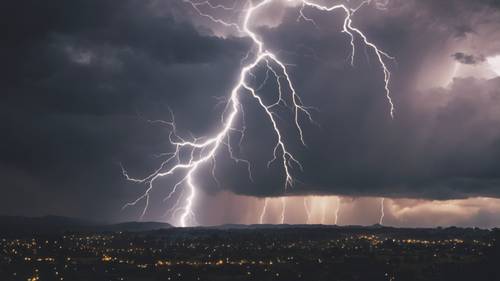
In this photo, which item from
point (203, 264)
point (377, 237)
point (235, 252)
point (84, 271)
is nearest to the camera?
point (84, 271)

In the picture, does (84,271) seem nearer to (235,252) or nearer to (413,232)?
(235,252)

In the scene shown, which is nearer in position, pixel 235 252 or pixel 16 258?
pixel 16 258

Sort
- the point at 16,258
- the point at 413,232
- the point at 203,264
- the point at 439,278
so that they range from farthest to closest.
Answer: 1. the point at 413,232
2. the point at 16,258
3. the point at 203,264
4. the point at 439,278

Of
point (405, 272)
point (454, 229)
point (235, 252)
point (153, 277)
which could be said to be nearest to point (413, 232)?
point (454, 229)

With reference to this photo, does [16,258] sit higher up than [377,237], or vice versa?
[377,237]

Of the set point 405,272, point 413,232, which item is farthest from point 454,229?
point 405,272

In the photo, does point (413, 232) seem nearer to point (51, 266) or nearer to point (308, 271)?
point (308, 271)
